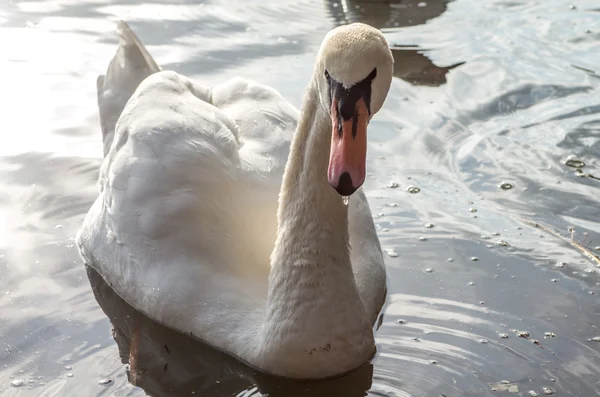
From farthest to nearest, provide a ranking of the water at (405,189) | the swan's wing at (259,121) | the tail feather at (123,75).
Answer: the tail feather at (123,75)
the swan's wing at (259,121)
the water at (405,189)

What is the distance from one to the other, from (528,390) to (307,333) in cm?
109

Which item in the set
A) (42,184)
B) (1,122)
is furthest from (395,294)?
(1,122)

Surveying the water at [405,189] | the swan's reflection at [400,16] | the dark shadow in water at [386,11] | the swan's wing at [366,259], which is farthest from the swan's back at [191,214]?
the dark shadow in water at [386,11]

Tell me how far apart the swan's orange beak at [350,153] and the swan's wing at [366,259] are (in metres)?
1.49

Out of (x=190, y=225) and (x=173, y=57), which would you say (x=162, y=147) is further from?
(x=173, y=57)

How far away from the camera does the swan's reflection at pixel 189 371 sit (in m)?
5.06

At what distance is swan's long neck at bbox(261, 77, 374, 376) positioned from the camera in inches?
195

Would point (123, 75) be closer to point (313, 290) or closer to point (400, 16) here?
point (313, 290)

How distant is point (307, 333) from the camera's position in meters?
4.96

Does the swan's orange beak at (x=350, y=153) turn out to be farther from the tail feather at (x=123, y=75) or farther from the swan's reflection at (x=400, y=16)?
the swan's reflection at (x=400, y=16)

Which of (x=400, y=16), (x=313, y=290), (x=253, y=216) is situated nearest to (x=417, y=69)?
(x=400, y=16)

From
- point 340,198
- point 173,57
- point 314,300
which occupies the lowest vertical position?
point 173,57

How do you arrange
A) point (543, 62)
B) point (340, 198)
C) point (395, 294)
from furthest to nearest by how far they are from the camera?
1. point (543, 62)
2. point (395, 294)
3. point (340, 198)

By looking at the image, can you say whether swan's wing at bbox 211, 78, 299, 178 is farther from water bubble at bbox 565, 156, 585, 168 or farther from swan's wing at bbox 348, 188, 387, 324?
water bubble at bbox 565, 156, 585, 168
